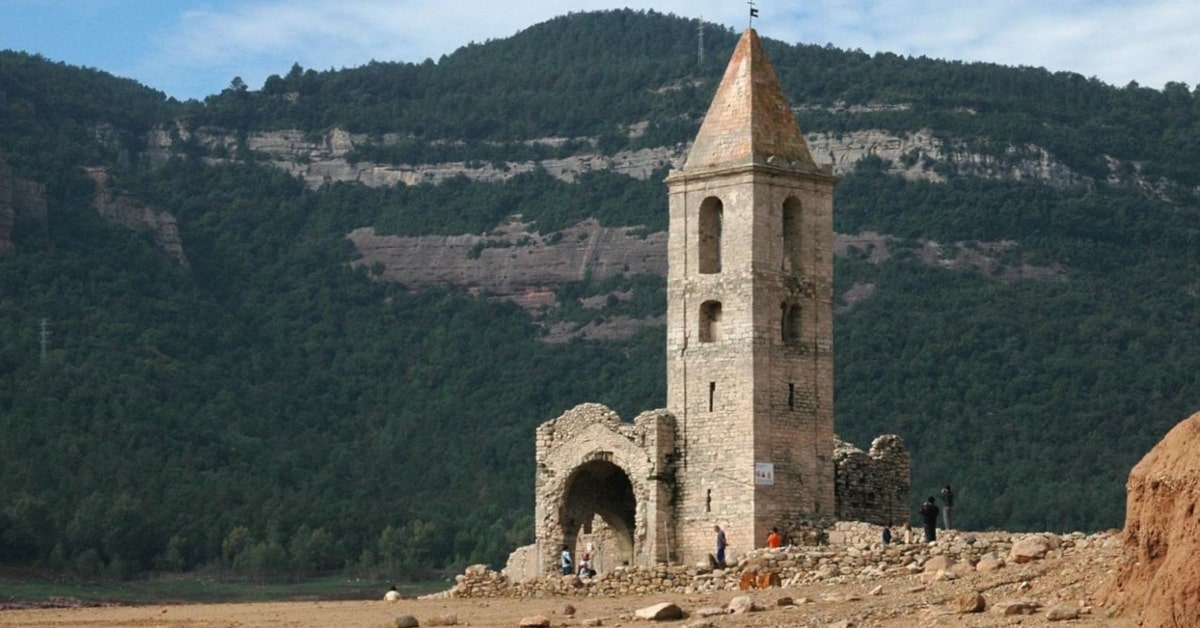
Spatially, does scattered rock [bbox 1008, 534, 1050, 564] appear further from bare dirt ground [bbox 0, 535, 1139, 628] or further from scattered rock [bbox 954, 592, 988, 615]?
scattered rock [bbox 954, 592, 988, 615]

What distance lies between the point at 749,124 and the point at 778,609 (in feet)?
48.4

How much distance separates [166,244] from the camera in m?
108

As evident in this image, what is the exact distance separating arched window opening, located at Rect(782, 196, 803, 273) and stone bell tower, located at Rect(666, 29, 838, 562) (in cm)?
2

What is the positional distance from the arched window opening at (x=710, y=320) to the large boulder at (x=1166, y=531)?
21487 millimetres

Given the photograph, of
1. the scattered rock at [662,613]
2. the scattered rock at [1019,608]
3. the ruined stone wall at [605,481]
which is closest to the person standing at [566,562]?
the ruined stone wall at [605,481]

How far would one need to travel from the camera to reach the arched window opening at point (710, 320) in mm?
46031

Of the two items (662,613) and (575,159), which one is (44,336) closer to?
(575,159)

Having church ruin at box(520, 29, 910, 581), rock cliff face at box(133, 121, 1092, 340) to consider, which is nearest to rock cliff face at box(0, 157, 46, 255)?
rock cliff face at box(133, 121, 1092, 340)

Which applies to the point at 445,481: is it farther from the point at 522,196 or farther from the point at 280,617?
the point at 280,617

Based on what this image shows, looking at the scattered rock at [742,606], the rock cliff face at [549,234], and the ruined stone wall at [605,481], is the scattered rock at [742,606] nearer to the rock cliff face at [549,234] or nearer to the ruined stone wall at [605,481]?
the ruined stone wall at [605,481]

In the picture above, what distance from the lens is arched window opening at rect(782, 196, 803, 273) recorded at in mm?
46219

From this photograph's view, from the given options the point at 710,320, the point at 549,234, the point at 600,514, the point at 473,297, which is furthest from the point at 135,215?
the point at 710,320

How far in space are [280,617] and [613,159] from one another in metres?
78.9

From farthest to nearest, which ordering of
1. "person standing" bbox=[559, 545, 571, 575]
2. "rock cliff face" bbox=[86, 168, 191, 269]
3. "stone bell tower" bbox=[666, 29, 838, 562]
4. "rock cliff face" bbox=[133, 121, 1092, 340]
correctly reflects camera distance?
1. "rock cliff face" bbox=[86, 168, 191, 269]
2. "rock cliff face" bbox=[133, 121, 1092, 340]
3. "person standing" bbox=[559, 545, 571, 575]
4. "stone bell tower" bbox=[666, 29, 838, 562]
